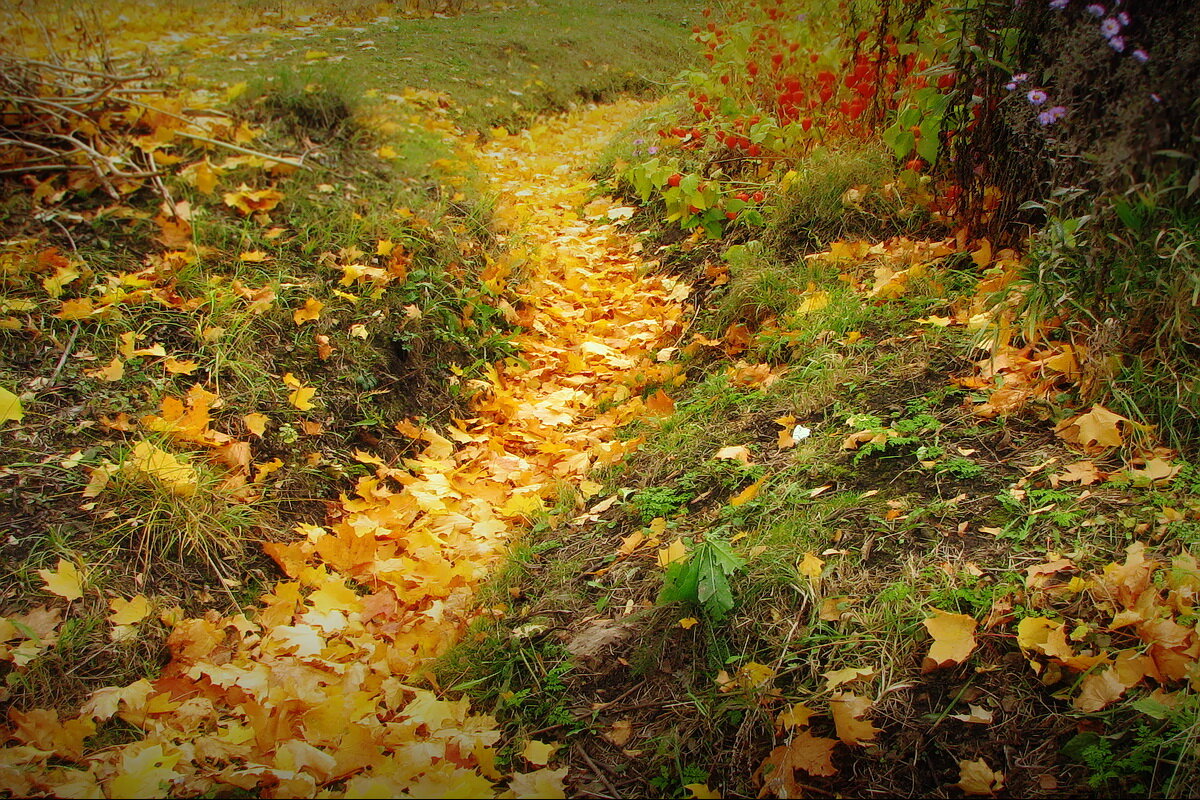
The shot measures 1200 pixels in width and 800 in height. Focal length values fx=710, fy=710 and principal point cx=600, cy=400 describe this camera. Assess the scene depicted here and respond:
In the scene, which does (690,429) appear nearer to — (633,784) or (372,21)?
(633,784)

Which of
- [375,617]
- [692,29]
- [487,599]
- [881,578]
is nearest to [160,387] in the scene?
[375,617]

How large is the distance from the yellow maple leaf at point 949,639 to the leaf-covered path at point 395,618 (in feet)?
2.69

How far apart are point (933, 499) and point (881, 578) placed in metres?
0.31

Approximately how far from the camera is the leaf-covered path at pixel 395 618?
1.47 m

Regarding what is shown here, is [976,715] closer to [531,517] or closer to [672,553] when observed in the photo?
[672,553]

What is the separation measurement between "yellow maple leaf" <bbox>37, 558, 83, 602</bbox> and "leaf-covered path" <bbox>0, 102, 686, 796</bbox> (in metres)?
0.27

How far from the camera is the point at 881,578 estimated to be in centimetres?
169

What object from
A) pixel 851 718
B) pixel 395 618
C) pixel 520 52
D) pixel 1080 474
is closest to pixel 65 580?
pixel 395 618

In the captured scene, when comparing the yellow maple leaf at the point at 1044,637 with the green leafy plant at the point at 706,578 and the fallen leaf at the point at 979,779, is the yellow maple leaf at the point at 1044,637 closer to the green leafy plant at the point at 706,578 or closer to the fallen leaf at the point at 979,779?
the fallen leaf at the point at 979,779

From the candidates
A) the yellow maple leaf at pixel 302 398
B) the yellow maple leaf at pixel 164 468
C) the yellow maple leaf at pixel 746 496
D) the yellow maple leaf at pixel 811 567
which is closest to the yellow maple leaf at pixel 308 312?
the yellow maple leaf at pixel 302 398

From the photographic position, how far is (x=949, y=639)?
1.48m

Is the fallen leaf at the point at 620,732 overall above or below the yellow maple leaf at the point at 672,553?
below

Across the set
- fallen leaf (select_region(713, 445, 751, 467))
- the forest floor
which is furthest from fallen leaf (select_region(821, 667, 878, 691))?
fallen leaf (select_region(713, 445, 751, 467))

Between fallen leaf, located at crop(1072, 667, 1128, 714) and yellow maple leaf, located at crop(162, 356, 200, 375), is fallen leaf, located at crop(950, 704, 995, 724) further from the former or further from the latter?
yellow maple leaf, located at crop(162, 356, 200, 375)
